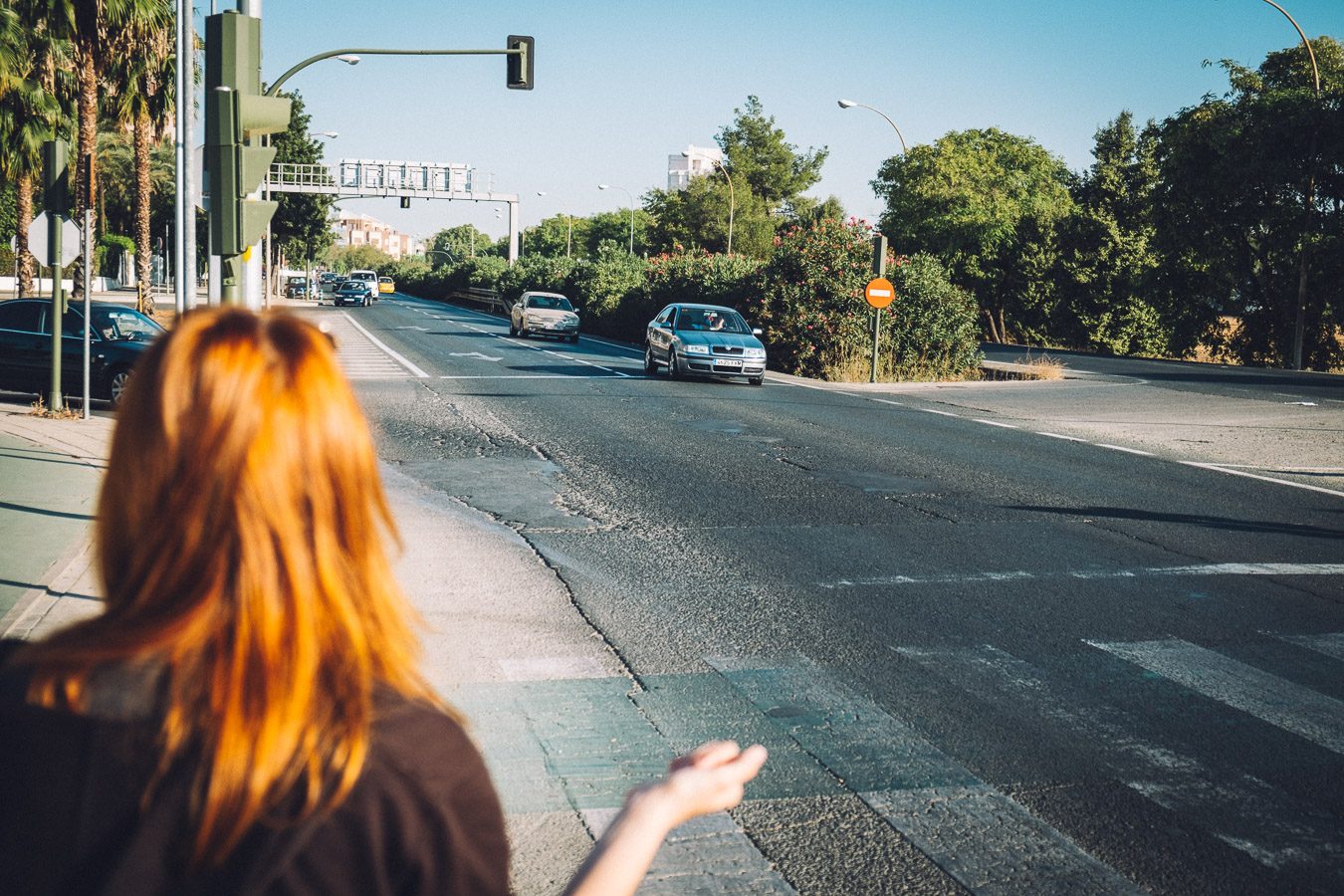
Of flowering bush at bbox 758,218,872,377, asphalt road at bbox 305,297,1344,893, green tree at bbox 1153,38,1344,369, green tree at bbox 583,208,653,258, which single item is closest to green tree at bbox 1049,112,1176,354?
green tree at bbox 1153,38,1344,369

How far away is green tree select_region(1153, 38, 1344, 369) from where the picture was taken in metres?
33.0

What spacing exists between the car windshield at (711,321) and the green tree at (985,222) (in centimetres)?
2726

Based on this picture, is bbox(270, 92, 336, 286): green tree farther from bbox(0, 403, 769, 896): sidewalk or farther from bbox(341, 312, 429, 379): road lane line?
bbox(0, 403, 769, 896): sidewalk

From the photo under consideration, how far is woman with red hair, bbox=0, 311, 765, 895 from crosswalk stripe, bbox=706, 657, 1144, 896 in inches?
105

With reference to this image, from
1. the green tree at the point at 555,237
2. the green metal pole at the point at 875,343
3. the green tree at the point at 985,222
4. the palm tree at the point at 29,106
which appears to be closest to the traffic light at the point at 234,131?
the green metal pole at the point at 875,343

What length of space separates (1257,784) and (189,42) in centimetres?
2082

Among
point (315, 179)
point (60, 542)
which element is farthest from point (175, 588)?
point (315, 179)

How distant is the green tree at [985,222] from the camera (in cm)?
5506

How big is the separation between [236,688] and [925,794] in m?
3.35

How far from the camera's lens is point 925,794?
162 inches

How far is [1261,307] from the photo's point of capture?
40.4 meters

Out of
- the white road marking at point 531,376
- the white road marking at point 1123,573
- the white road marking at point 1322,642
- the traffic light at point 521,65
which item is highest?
the traffic light at point 521,65

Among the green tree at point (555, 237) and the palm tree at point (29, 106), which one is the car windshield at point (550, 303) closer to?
the palm tree at point (29, 106)

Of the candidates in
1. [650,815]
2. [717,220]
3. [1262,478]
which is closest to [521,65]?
[1262,478]
